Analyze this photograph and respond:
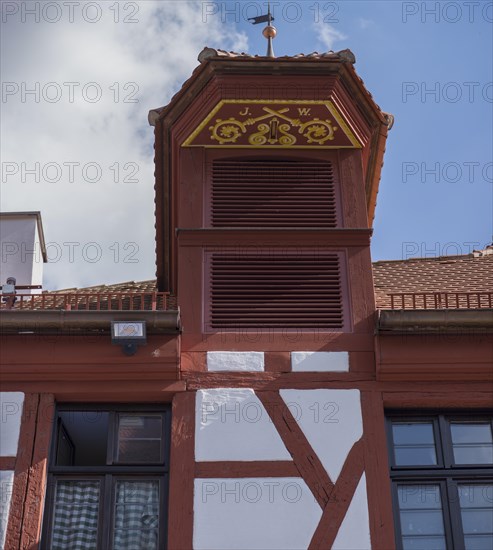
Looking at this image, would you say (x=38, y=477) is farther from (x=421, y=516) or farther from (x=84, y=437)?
(x=421, y=516)

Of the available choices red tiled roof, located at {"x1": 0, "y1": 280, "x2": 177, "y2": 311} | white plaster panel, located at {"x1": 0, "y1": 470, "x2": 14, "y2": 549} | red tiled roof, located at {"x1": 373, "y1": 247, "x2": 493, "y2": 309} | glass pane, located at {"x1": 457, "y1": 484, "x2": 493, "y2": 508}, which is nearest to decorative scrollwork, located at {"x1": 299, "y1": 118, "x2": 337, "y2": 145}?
red tiled roof, located at {"x1": 373, "y1": 247, "x2": 493, "y2": 309}

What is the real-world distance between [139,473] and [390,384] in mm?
2041

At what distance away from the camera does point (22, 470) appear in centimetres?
921

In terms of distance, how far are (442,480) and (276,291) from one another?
2.09m

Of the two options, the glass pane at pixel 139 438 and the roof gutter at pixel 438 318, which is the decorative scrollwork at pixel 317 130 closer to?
the roof gutter at pixel 438 318

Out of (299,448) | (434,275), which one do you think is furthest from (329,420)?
(434,275)

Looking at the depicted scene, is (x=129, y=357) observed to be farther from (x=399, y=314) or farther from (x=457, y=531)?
(x=457, y=531)

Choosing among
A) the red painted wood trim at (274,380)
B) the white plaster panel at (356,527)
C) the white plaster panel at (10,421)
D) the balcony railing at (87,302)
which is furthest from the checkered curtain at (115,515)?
the balcony railing at (87,302)

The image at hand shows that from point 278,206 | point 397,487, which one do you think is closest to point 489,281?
point 278,206

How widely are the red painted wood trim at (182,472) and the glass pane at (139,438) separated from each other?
0.65 ft

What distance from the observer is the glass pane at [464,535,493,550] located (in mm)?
9008

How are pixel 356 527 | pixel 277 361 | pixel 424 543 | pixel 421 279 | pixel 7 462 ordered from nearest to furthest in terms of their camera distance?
pixel 356 527, pixel 424 543, pixel 7 462, pixel 277 361, pixel 421 279

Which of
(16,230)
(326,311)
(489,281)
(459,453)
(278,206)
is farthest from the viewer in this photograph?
(16,230)

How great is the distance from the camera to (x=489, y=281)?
11.9 metres
